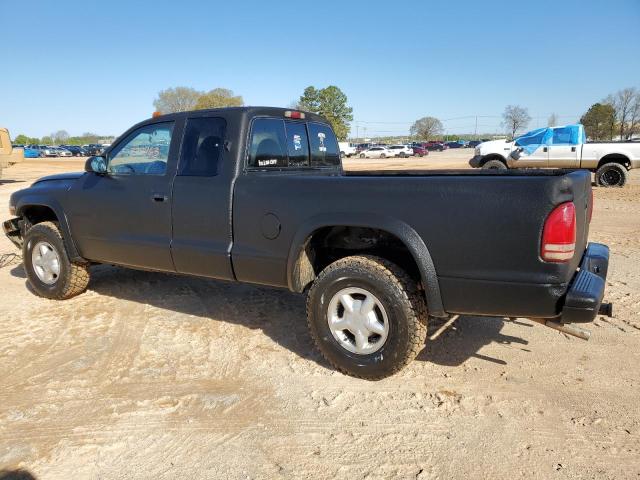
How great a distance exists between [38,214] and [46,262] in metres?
0.66

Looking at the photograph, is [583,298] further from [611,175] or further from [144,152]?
[611,175]

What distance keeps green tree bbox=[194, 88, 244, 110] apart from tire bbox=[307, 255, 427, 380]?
195ft

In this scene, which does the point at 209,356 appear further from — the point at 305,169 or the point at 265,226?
the point at 305,169

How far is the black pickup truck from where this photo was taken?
9.15 feet

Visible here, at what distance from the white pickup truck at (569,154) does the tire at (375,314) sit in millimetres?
13755

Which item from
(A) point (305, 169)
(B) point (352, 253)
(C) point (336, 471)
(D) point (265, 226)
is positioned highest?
(A) point (305, 169)

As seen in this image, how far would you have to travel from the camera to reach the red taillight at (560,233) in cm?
268

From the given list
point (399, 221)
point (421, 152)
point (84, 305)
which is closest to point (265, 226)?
point (399, 221)

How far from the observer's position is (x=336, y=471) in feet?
8.16

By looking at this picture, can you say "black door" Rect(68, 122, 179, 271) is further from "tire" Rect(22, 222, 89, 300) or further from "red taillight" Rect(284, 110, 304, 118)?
"red taillight" Rect(284, 110, 304, 118)

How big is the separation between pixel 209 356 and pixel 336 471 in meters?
1.67

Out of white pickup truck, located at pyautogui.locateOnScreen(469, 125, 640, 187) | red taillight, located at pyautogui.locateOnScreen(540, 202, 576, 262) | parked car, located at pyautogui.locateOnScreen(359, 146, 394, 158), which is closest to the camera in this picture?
red taillight, located at pyautogui.locateOnScreen(540, 202, 576, 262)

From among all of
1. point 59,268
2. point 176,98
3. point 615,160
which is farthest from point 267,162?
point 176,98

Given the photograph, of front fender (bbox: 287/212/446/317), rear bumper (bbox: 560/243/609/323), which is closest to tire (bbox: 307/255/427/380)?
front fender (bbox: 287/212/446/317)
